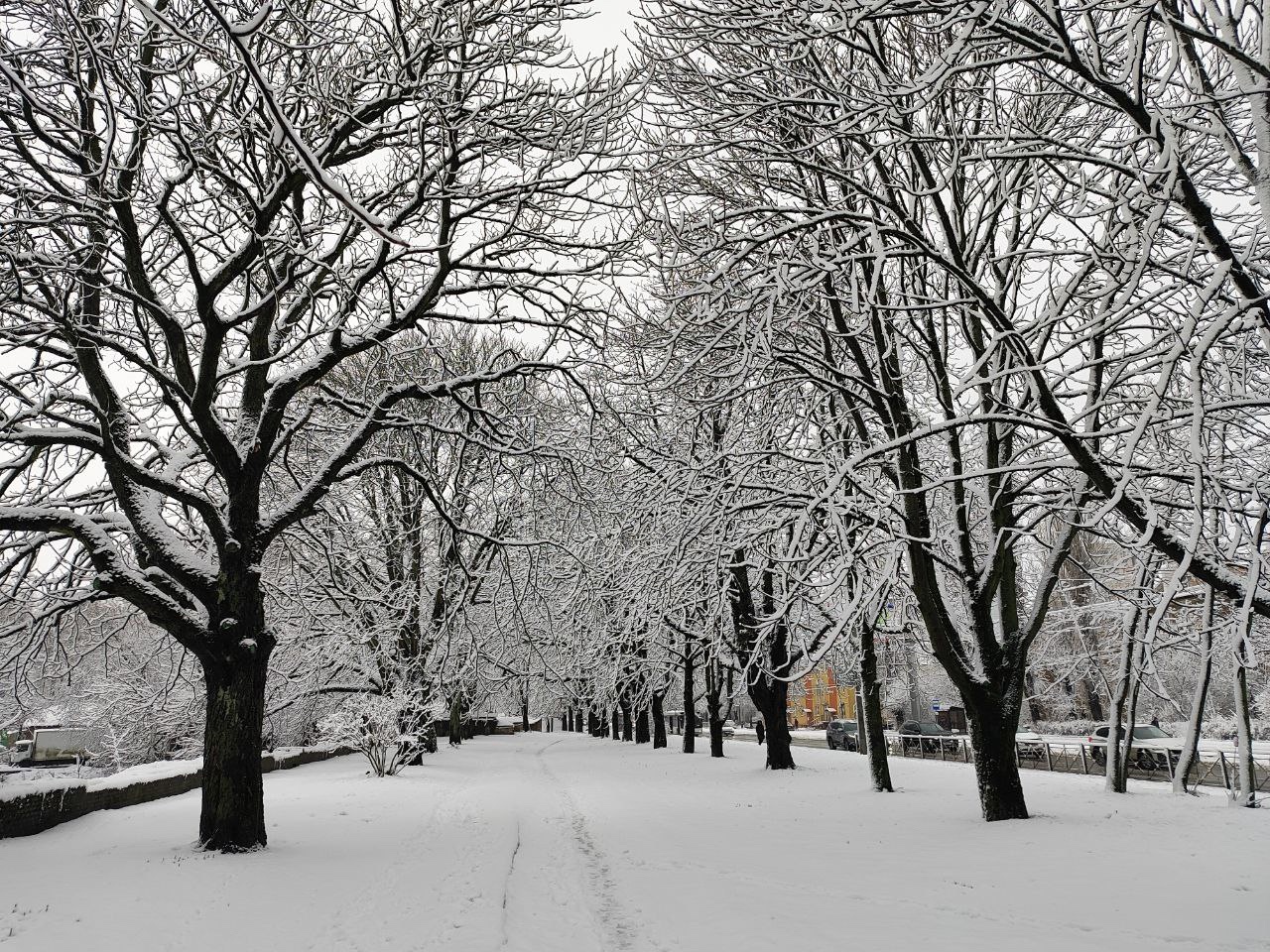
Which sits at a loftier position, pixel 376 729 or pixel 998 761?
pixel 998 761

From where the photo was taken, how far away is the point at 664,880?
7742mm

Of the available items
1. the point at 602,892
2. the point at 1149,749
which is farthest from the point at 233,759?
the point at 1149,749

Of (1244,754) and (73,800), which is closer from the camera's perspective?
(73,800)

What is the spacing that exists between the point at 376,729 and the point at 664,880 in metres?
12.3

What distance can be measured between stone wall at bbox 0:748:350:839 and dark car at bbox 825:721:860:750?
83.2 ft

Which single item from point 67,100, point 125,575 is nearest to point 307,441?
point 125,575

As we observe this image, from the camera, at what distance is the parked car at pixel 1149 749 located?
728 inches

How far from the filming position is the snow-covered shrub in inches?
687

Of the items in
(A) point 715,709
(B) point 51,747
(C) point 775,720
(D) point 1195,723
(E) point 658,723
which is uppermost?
(D) point 1195,723

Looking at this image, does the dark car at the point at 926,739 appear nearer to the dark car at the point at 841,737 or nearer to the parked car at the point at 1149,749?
the dark car at the point at 841,737

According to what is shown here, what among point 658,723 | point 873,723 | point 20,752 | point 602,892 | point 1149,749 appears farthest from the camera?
point 20,752

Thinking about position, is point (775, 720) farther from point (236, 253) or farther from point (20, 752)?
point (20, 752)

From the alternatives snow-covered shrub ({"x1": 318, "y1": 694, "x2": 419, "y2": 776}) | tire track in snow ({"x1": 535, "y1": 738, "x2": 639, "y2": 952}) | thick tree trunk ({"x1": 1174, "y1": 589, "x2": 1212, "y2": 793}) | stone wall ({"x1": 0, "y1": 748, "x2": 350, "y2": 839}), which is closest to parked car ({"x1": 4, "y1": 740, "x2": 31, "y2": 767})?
snow-covered shrub ({"x1": 318, "y1": 694, "x2": 419, "y2": 776})

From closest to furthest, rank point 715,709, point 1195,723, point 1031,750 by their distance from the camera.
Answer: point 1195,723 → point 1031,750 → point 715,709
